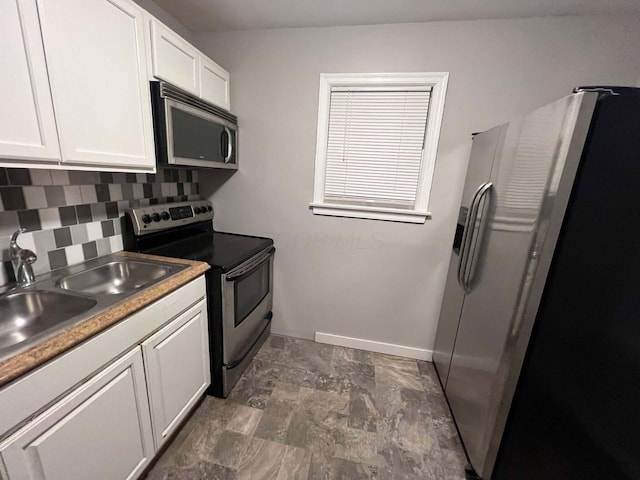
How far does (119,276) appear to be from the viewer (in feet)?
4.92

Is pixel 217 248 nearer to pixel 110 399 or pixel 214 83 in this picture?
pixel 110 399

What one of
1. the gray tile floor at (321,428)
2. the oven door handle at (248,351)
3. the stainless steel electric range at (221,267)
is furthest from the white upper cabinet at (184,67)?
the gray tile floor at (321,428)

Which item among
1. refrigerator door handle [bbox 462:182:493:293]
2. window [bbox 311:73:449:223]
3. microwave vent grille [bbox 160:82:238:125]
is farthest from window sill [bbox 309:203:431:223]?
microwave vent grille [bbox 160:82:238:125]

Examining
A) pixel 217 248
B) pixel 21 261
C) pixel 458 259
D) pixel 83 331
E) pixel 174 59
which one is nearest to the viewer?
pixel 83 331

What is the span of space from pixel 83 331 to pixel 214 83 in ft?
5.80

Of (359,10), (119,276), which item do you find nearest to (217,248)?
(119,276)

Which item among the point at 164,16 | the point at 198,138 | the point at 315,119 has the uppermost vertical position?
the point at 164,16

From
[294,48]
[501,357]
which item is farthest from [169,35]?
[501,357]

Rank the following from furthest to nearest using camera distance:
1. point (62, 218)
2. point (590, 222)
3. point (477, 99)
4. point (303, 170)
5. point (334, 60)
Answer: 1. point (303, 170)
2. point (334, 60)
3. point (477, 99)
4. point (62, 218)
5. point (590, 222)

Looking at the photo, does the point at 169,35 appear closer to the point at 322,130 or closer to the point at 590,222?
the point at 322,130

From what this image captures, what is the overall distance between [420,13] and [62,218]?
7.89ft

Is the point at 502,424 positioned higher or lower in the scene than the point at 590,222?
lower

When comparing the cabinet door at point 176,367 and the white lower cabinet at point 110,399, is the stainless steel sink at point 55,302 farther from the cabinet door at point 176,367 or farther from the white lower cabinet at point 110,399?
the cabinet door at point 176,367

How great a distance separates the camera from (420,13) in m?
1.67
